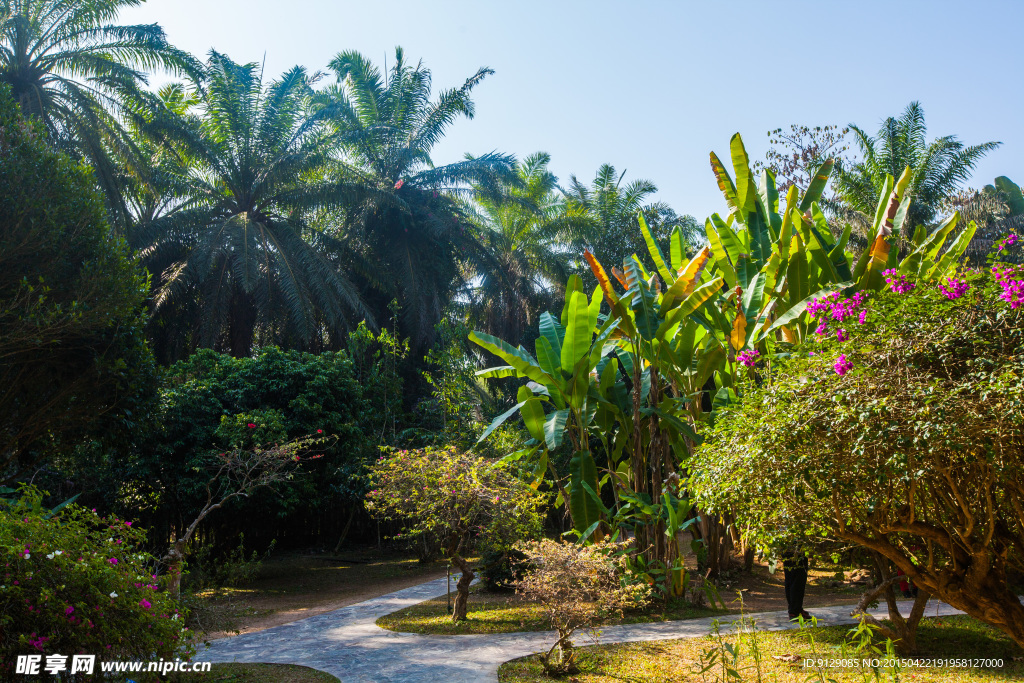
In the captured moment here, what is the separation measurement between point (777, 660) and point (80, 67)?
17061 mm

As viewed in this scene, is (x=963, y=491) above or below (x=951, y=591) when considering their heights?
above

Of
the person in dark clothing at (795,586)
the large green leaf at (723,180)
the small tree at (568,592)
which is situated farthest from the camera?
the large green leaf at (723,180)

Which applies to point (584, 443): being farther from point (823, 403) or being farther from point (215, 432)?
point (215, 432)

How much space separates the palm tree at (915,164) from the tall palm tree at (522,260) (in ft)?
29.8

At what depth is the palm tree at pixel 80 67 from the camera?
44.7 ft

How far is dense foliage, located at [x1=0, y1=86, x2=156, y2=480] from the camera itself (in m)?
8.44

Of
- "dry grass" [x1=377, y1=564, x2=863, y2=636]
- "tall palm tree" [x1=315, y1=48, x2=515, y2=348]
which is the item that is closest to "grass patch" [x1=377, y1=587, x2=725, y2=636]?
"dry grass" [x1=377, y1=564, x2=863, y2=636]

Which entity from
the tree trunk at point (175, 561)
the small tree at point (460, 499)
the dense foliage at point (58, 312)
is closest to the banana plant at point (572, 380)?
the small tree at point (460, 499)

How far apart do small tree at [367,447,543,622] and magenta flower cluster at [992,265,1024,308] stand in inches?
237

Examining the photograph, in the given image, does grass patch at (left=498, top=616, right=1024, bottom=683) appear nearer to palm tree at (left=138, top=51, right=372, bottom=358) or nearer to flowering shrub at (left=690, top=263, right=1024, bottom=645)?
flowering shrub at (left=690, top=263, right=1024, bottom=645)

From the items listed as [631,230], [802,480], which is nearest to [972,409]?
[802,480]

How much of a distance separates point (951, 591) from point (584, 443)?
4958mm

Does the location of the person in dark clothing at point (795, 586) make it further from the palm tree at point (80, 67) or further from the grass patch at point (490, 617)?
the palm tree at point (80, 67)

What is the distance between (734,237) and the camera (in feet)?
31.3
